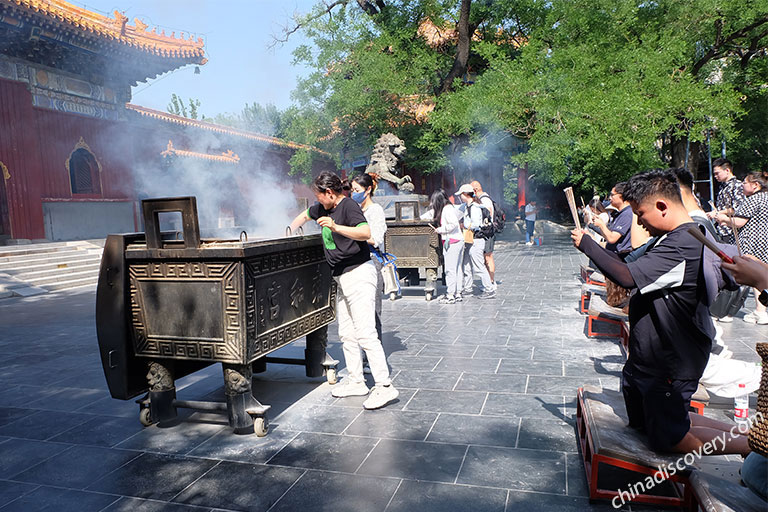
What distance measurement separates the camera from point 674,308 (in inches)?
96.8

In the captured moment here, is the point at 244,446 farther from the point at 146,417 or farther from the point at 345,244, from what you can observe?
the point at 345,244

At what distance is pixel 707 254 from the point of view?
7.95 ft

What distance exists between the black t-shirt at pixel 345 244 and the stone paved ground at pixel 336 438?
1113 mm

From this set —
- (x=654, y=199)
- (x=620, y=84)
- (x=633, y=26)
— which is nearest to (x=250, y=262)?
(x=654, y=199)

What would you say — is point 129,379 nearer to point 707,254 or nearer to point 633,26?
point 707,254

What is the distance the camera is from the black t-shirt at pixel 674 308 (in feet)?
7.89

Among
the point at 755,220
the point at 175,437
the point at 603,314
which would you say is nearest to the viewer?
the point at 175,437

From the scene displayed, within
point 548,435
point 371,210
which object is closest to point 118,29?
point 371,210

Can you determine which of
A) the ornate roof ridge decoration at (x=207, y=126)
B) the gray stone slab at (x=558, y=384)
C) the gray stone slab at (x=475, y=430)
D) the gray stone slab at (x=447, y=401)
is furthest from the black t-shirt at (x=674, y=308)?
the ornate roof ridge decoration at (x=207, y=126)

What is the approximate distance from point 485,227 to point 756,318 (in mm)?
3688

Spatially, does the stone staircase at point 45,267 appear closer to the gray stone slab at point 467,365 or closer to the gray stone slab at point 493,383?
the gray stone slab at point 467,365

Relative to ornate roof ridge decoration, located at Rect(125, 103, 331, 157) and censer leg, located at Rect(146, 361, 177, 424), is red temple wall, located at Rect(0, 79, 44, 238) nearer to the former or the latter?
ornate roof ridge decoration, located at Rect(125, 103, 331, 157)

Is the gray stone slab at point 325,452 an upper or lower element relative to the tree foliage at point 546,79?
lower

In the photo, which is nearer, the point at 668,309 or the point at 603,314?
the point at 668,309
